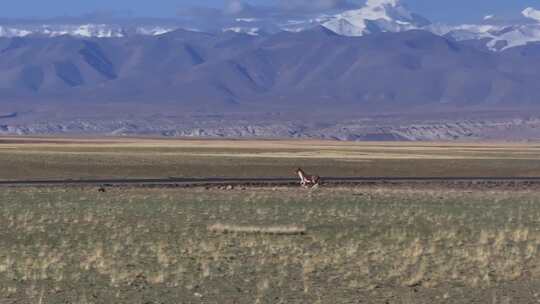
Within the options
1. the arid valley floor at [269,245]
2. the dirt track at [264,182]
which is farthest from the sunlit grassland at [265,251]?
the dirt track at [264,182]

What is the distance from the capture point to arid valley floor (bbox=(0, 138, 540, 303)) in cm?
2366


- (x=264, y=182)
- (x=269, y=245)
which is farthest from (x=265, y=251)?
(x=264, y=182)

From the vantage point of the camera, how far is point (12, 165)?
71125 millimetres

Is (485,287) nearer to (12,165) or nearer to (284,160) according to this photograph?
(12,165)

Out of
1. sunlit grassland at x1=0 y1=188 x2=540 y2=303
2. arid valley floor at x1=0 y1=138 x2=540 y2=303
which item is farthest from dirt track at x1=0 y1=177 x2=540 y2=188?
sunlit grassland at x1=0 y1=188 x2=540 y2=303

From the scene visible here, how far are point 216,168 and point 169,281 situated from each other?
48.5m

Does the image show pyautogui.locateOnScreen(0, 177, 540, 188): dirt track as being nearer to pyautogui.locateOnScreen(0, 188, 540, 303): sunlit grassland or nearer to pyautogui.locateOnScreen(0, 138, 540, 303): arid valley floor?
pyautogui.locateOnScreen(0, 138, 540, 303): arid valley floor

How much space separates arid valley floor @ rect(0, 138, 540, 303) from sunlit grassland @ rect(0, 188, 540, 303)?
4cm

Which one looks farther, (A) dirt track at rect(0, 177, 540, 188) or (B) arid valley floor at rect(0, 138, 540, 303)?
(A) dirt track at rect(0, 177, 540, 188)

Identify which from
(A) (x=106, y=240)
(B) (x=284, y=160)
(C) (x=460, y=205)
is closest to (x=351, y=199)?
(C) (x=460, y=205)

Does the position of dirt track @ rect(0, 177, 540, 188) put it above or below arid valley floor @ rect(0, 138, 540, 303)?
above

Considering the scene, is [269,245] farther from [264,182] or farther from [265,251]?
[264,182]

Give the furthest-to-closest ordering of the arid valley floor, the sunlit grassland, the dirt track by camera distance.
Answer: the dirt track
the arid valley floor
the sunlit grassland

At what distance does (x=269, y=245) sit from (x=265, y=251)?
107cm
